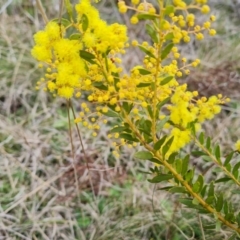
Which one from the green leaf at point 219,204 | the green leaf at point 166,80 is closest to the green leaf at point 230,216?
the green leaf at point 219,204

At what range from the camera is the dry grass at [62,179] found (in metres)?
1.50

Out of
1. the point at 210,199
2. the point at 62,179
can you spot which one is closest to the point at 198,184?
the point at 210,199

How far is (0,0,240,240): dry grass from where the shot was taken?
150 cm

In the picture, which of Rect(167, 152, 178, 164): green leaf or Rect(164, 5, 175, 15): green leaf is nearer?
Rect(164, 5, 175, 15): green leaf

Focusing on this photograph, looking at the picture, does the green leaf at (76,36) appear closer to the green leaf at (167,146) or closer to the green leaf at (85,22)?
the green leaf at (85,22)

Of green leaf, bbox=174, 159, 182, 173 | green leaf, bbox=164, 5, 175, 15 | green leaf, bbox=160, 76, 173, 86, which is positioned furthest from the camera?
green leaf, bbox=174, 159, 182, 173

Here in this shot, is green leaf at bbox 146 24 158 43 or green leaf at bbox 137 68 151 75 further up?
green leaf at bbox 146 24 158 43

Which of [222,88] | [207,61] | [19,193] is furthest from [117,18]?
[19,193]

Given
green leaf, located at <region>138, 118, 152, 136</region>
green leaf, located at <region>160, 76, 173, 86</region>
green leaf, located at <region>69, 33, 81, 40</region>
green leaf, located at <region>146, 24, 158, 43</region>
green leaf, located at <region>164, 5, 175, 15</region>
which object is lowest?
green leaf, located at <region>138, 118, 152, 136</region>

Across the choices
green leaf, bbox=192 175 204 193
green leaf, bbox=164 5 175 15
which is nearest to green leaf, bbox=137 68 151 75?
green leaf, bbox=164 5 175 15

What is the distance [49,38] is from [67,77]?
6 centimetres

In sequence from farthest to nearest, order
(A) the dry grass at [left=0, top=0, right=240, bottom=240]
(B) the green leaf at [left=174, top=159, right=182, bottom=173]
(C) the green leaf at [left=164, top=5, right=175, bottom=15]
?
1. (A) the dry grass at [left=0, top=0, right=240, bottom=240]
2. (B) the green leaf at [left=174, top=159, right=182, bottom=173]
3. (C) the green leaf at [left=164, top=5, right=175, bottom=15]

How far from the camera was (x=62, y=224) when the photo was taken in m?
1.54

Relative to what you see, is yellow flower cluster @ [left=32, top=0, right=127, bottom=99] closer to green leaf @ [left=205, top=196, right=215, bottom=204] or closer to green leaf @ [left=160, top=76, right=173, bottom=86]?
green leaf @ [left=160, top=76, right=173, bottom=86]
